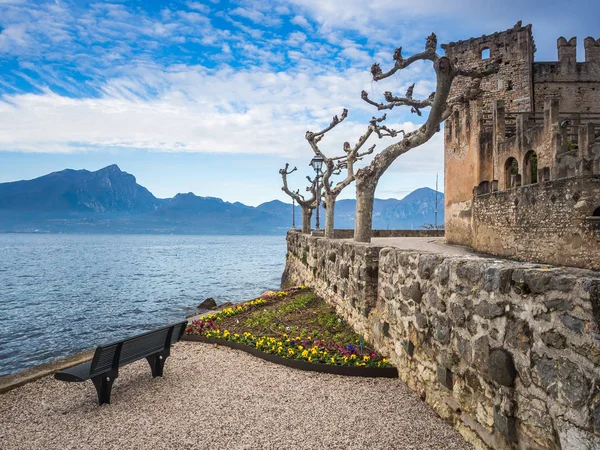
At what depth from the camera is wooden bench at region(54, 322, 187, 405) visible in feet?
18.5

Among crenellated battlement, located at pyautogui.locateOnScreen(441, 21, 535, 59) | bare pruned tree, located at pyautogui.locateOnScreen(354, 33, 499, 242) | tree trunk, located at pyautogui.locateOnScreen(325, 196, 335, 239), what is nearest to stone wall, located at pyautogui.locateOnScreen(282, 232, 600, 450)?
bare pruned tree, located at pyautogui.locateOnScreen(354, 33, 499, 242)

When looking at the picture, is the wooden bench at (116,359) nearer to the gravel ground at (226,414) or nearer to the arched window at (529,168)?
the gravel ground at (226,414)

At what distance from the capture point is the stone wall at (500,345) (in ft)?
9.34

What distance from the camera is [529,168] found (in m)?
20.0

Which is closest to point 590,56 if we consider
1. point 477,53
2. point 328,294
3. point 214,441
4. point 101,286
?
point 477,53

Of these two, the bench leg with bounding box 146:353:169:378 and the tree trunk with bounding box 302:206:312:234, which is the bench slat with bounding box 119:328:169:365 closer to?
the bench leg with bounding box 146:353:169:378

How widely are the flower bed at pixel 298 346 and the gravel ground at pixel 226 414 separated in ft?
1.22

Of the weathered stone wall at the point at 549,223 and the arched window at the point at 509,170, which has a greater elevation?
the arched window at the point at 509,170

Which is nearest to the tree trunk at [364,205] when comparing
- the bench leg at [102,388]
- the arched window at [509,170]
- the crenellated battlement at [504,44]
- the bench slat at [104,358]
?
the bench slat at [104,358]

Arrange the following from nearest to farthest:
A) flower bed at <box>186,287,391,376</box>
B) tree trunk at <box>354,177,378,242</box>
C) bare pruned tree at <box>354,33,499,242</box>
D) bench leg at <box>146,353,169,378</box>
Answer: bench leg at <box>146,353,169,378</box> < flower bed at <box>186,287,391,376</box> < bare pruned tree at <box>354,33,499,242</box> < tree trunk at <box>354,177,378,242</box>

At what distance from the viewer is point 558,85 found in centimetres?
3219

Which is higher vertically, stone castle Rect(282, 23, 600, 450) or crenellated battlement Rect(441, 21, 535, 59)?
crenellated battlement Rect(441, 21, 535, 59)

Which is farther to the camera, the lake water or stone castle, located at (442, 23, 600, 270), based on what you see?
the lake water

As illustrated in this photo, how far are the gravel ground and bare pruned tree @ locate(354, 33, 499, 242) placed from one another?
7166 millimetres
